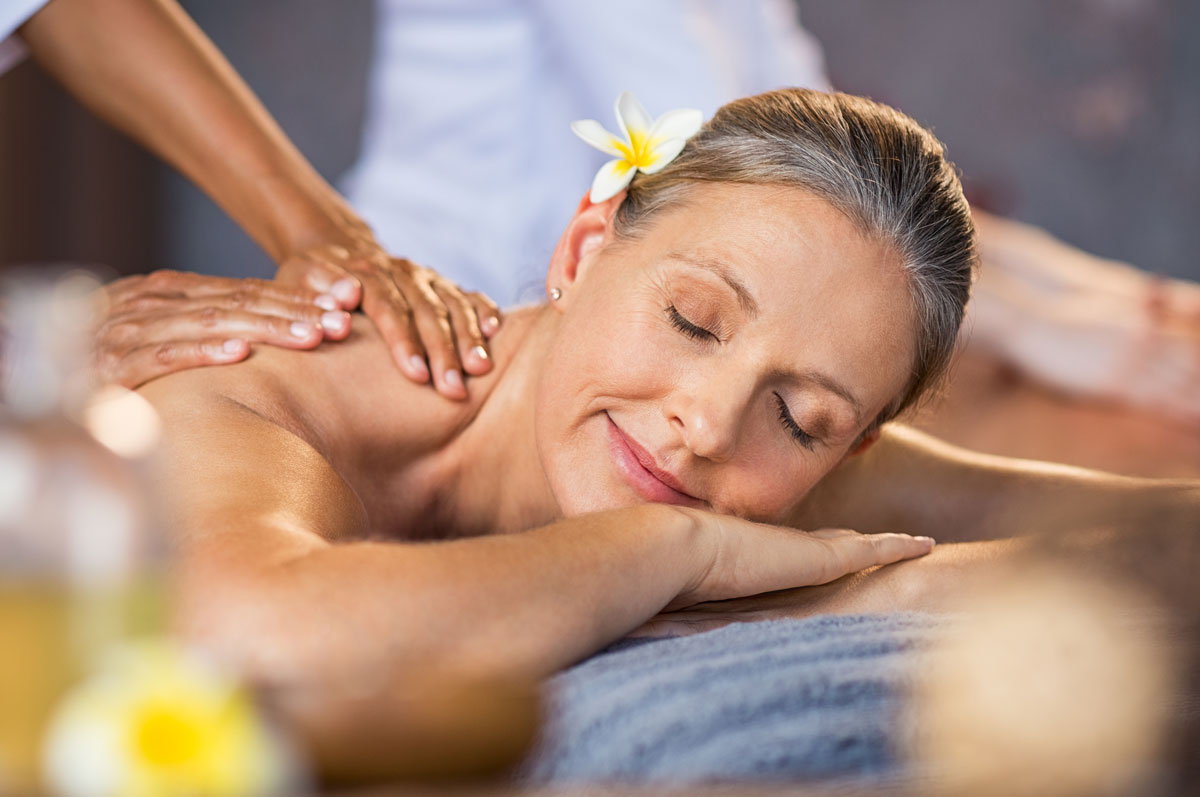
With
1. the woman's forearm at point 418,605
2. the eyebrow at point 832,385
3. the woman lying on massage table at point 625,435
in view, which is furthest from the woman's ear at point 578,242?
the woman's forearm at point 418,605

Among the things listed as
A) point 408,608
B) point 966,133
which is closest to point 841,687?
point 408,608

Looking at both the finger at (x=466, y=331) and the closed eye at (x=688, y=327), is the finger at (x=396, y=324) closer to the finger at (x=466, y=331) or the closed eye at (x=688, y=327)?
the finger at (x=466, y=331)

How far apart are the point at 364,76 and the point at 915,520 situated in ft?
9.17

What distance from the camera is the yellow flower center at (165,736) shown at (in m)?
0.44

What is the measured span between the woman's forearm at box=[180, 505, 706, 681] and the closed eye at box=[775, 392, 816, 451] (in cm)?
35

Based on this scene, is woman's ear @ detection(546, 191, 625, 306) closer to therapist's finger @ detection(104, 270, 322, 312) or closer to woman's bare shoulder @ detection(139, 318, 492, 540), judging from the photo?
woman's bare shoulder @ detection(139, 318, 492, 540)

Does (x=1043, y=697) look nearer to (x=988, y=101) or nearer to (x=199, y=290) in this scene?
(x=199, y=290)

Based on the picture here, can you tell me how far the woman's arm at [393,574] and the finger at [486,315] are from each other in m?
0.44

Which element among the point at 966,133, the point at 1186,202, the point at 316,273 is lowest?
the point at 1186,202

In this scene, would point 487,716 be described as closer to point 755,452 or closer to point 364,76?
point 755,452

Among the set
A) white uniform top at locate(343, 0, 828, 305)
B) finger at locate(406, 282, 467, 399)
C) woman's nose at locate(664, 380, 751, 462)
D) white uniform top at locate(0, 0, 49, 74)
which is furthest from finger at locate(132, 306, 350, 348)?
white uniform top at locate(343, 0, 828, 305)

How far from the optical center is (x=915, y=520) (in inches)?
67.3

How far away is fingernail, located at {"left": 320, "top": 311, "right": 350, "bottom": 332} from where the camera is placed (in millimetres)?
1354

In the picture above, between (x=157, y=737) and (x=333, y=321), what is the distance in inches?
37.5
